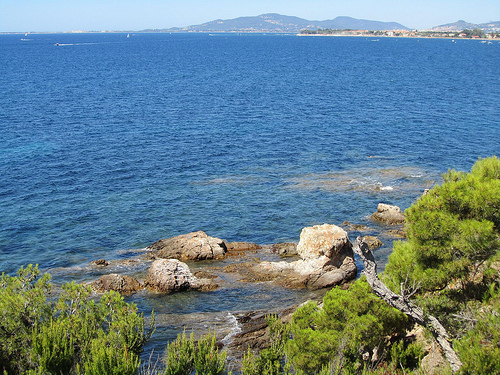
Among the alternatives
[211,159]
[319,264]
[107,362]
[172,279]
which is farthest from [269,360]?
[211,159]

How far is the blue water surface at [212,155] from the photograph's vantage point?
140 feet

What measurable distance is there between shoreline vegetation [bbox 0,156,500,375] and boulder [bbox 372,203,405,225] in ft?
73.5

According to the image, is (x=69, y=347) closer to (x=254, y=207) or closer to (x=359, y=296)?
(x=359, y=296)

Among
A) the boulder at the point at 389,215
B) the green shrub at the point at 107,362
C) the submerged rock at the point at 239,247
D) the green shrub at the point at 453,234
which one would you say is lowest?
the submerged rock at the point at 239,247

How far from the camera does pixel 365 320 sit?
→ 19.2 metres

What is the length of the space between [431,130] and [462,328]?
60833 millimetres

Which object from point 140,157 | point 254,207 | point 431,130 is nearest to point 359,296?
point 254,207

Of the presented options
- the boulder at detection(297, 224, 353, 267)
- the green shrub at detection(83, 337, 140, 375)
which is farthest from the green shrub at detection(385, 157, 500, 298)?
the boulder at detection(297, 224, 353, 267)

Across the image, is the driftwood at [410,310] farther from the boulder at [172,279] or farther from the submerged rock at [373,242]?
the submerged rock at [373,242]

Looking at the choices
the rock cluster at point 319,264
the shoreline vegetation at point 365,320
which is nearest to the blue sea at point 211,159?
the rock cluster at point 319,264

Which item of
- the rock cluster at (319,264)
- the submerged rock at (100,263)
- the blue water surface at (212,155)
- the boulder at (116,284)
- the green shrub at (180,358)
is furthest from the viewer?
the blue water surface at (212,155)

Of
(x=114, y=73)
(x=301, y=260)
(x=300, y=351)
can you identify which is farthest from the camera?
(x=114, y=73)

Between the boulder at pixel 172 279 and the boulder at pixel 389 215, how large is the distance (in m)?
17.7

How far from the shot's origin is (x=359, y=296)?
2003 cm
